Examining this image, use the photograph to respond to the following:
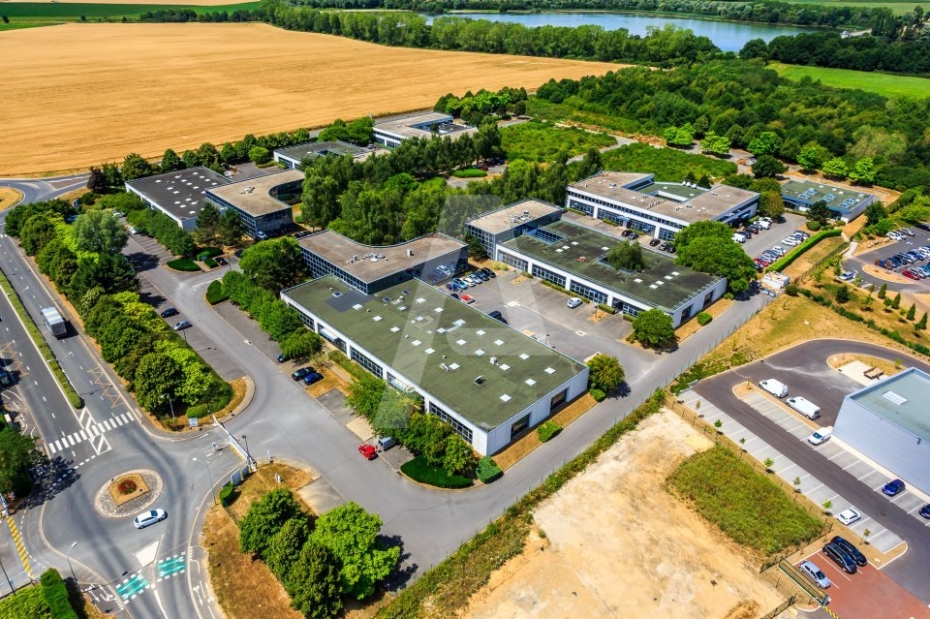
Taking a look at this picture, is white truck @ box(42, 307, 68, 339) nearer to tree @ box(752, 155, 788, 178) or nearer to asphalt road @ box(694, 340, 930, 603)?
asphalt road @ box(694, 340, 930, 603)

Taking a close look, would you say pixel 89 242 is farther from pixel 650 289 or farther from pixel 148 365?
pixel 650 289

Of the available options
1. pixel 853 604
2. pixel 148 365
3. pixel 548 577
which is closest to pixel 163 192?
pixel 148 365

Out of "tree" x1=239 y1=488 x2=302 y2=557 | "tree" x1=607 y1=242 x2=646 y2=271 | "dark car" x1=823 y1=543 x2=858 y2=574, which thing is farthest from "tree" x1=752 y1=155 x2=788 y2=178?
"tree" x1=239 y1=488 x2=302 y2=557

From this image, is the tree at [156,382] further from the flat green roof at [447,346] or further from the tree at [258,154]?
the tree at [258,154]

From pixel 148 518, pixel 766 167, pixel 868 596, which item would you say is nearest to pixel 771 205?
pixel 766 167

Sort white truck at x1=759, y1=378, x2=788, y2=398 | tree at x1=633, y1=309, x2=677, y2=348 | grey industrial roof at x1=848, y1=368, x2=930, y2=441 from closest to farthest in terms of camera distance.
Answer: grey industrial roof at x1=848, y1=368, x2=930, y2=441 < white truck at x1=759, y1=378, x2=788, y2=398 < tree at x1=633, y1=309, x2=677, y2=348

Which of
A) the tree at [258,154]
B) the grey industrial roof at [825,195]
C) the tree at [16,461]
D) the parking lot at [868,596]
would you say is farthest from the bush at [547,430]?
the tree at [258,154]
